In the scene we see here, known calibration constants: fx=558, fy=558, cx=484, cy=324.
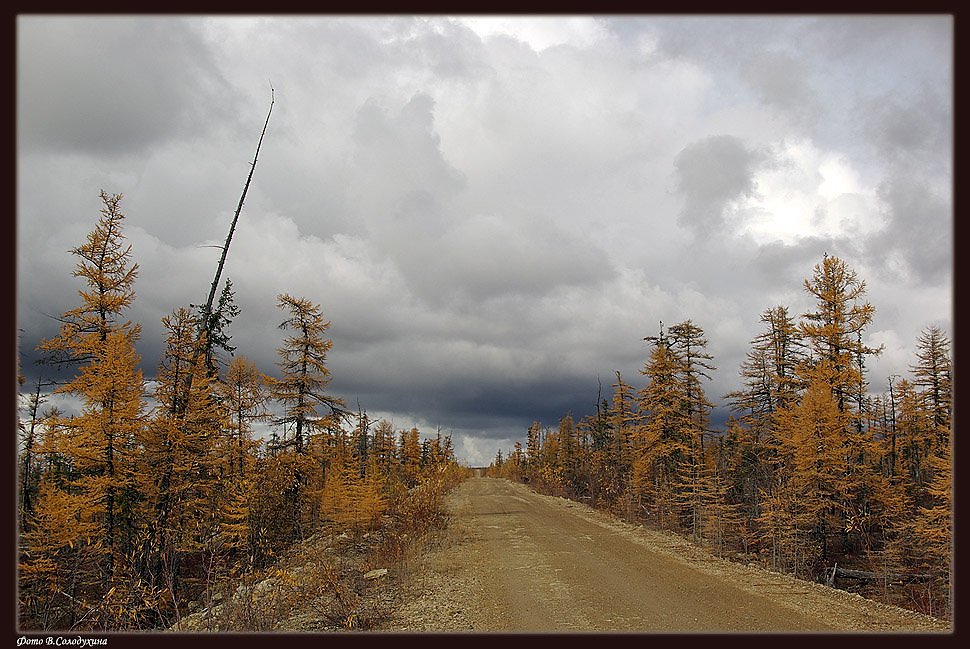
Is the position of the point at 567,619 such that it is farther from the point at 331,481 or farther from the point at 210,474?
the point at 210,474

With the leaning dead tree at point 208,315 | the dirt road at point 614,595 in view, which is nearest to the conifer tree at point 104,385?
the leaning dead tree at point 208,315

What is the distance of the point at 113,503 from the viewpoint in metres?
21.2

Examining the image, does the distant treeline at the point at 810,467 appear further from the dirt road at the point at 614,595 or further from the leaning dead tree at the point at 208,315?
the leaning dead tree at the point at 208,315

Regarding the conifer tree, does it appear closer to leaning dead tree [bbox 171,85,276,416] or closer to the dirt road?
leaning dead tree [bbox 171,85,276,416]

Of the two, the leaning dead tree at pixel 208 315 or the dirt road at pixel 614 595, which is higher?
the leaning dead tree at pixel 208 315

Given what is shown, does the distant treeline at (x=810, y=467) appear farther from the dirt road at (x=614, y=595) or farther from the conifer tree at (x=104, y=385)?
the conifer tree at (x=104, y=385)

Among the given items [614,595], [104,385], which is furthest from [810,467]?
[104,385]

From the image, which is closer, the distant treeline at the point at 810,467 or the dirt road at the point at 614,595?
the dirt road at the point at 614,595

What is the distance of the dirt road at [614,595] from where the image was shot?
31.0 ft

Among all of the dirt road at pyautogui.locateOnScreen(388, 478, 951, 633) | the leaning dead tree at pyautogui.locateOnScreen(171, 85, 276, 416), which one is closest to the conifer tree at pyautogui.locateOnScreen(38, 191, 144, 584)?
the leaning dead tree at pyautogui.locateOnScreen(171, 85, 276, 416)

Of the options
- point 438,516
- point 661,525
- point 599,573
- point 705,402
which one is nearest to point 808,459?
point 661,525

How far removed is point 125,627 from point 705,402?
91.9 ft

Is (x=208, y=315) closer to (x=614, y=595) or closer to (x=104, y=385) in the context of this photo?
(x=104, y=385)

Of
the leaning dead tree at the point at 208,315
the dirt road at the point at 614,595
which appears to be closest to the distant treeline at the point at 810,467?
the dirt road at the point at 614,595
